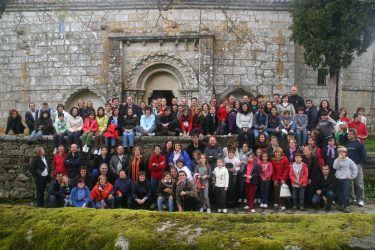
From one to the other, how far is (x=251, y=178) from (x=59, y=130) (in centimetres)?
525

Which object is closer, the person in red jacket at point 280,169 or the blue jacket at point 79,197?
the blue jacket at point 79,197

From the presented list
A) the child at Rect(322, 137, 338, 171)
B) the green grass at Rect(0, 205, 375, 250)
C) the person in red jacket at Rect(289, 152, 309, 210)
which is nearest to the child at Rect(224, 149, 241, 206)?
the person in red jacket at Rect(289, 152, 309, 210)

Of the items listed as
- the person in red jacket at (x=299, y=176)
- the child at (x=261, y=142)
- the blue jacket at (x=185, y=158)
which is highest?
the child at (x=261, y=142)

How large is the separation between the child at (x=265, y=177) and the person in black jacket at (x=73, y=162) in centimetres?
432

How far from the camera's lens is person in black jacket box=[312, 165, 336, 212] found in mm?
→ 10320

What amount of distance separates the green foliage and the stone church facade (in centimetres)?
174

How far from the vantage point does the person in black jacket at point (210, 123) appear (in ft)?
39.7

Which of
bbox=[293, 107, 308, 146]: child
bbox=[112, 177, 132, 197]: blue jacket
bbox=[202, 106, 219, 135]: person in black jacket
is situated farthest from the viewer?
bbox=[202, 106, 219, 135]: person in black jacket

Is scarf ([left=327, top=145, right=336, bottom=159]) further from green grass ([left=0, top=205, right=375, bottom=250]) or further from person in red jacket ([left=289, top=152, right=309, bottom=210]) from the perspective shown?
green grass ([left=0, top=205, right=375, bottom=250])

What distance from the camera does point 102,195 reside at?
10055 millimetres

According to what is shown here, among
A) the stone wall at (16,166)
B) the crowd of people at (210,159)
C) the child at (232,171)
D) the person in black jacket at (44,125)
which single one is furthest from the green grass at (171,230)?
the person in black jacket at (44,125)

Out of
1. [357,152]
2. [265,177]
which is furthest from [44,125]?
[357,152]

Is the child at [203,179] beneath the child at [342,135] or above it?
beneath

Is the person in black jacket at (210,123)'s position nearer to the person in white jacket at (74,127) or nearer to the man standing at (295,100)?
the man standing at (295,100)
